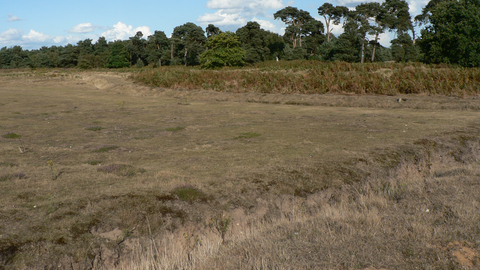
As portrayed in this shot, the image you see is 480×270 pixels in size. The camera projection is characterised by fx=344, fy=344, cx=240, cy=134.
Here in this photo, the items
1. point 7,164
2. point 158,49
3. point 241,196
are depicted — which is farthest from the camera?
point 158,49

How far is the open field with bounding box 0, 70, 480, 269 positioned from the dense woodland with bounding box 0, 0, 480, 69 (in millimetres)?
28636

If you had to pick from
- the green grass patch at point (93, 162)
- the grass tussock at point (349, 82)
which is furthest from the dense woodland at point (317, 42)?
the green grass patch at point (93, 162)

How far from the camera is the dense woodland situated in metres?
34.9

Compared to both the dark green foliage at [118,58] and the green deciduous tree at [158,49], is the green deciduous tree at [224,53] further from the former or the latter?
the dark green foliage at [118,58]

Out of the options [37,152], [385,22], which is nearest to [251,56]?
[385,22]

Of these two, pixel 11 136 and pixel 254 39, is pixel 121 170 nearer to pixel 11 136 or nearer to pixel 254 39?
pixel 11 136

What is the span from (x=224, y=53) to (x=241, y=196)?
2282 inches

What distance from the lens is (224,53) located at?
202 ft

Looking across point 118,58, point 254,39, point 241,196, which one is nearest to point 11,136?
point 241,196

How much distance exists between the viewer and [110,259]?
4242mm

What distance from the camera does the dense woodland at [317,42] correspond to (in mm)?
34875

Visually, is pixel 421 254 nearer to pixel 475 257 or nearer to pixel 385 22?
pixel 475 257

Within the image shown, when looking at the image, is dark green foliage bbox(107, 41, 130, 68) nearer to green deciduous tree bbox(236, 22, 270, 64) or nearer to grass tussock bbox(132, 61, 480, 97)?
green deciduous tree bbox(236, 22, 270, 64)

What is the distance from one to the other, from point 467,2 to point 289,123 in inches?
1350
